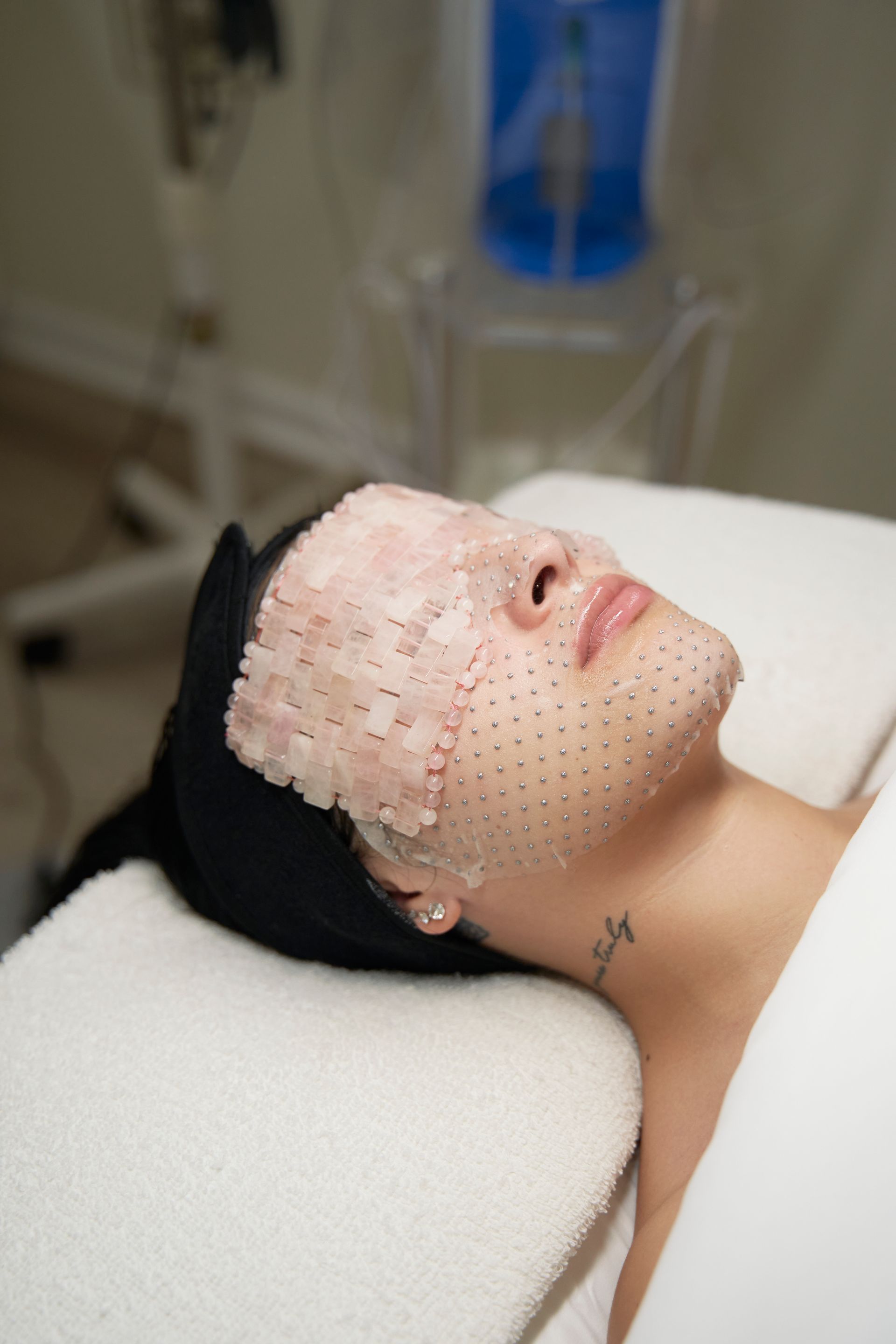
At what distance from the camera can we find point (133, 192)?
9.50 feet

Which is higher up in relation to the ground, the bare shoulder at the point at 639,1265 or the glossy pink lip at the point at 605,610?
the glossy pink lip at the point at 605,610

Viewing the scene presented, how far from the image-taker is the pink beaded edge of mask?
2.36ft

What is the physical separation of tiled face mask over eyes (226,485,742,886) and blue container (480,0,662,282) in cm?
88

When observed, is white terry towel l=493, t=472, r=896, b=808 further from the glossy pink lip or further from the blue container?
the blue container

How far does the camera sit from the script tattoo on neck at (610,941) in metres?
0.77

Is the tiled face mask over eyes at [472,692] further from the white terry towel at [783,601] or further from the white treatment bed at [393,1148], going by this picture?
the white terry towel at [783,601]

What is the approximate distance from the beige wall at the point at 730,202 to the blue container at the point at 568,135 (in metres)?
0.16

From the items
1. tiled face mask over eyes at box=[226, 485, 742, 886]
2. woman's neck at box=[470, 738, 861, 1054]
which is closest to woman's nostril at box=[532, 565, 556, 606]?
tiled face mask over eyes at box=[226, 485, 742, 886]

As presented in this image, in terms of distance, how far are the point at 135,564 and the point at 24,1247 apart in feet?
6.04

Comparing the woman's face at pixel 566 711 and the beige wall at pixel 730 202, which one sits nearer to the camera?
the woman's face at pixel 566 711

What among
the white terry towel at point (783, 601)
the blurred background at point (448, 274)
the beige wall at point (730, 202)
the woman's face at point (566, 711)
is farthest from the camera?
the beige wall at point (730, 202)

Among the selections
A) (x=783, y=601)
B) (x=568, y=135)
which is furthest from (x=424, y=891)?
(x=568, y=135)

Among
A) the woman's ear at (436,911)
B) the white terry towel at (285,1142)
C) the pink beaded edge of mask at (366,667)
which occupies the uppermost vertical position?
the pink beaded edge of mask at (366,667)

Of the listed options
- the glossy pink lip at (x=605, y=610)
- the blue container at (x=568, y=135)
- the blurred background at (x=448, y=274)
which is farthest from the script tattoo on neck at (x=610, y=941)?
the blue container at (x=568, y=135)
